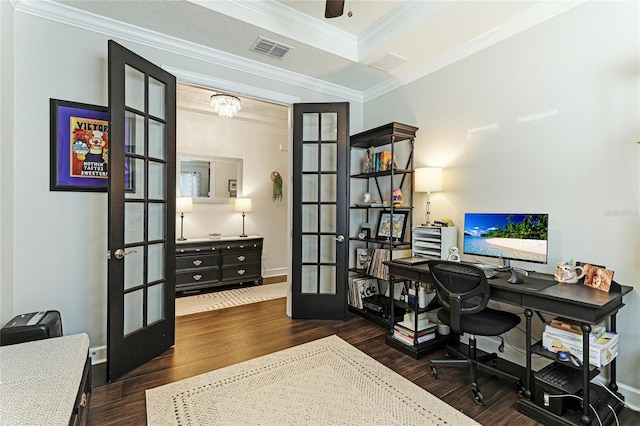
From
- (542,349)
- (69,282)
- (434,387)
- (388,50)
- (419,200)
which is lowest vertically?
(434,387)

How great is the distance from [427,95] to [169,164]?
2.72m

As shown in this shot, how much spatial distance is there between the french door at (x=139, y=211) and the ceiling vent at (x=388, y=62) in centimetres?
207

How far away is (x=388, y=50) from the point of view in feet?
9.63

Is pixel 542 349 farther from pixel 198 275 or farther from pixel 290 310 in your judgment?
pixel 198 275

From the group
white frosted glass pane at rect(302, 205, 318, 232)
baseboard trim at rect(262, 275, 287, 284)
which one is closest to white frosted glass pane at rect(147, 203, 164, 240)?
A: white frosted glass pane at rect(302, 205, 318, 232)

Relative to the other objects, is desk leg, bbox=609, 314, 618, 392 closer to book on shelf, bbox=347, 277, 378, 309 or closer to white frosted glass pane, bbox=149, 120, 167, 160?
book on shelf, bbox=347, 277, 378, 309

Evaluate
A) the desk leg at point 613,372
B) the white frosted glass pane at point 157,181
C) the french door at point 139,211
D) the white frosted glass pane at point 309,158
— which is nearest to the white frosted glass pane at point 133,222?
the french door at point 139,211

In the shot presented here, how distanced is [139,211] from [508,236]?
2.98 meters

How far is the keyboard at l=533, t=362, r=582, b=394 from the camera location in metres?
1.75

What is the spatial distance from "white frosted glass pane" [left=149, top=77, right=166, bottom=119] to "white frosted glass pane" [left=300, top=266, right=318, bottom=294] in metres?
2.19

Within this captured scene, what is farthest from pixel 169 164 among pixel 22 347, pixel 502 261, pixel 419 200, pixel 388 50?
pixel 502 261

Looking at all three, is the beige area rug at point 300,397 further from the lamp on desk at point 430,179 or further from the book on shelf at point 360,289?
the lamp on desk at point 430,179

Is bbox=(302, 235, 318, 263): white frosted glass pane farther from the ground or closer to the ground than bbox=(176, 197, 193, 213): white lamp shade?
closer to the ground

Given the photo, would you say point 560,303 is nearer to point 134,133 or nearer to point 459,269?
point 459,269
